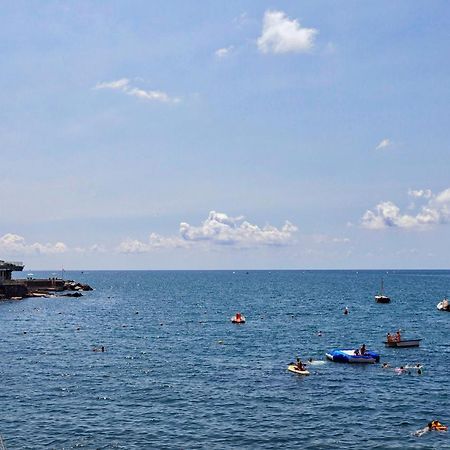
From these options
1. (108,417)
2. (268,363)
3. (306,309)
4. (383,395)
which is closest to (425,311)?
(306,309)

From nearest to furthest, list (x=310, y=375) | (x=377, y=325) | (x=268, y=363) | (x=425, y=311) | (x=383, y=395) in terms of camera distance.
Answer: (x=383, y=395) < (x=310, y=375) < (x=268, y=363) < (x=377, y=325) < (x=425, y=311)

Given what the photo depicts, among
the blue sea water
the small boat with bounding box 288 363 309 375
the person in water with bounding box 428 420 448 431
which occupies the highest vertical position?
the small boat with bounding box 288 363 309 375

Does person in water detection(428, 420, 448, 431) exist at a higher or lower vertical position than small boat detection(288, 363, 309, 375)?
lower

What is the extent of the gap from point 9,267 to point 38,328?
79890 mm

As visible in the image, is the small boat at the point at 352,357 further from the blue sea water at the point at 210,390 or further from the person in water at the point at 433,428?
the person in water at the point at 433,428

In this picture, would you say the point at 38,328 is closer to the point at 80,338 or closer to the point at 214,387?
the point at 80,338

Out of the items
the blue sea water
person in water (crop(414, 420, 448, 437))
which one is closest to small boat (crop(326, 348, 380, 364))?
the blue sea water

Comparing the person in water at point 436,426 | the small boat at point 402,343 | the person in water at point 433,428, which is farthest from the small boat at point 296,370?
the small boat at point 402,343

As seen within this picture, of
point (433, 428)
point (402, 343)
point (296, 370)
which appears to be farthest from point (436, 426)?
point (402, 343)

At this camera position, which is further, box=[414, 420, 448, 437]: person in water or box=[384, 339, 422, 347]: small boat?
box=[384, 339, 422, 347]: small boat

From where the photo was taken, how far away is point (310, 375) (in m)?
71.1

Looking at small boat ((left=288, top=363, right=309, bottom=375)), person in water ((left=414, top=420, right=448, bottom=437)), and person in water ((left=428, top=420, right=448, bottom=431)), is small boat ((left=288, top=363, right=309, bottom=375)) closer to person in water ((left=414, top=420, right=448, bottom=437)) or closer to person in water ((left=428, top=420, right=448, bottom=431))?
person in water ((left=414, top=420, right=448, bottom=437))

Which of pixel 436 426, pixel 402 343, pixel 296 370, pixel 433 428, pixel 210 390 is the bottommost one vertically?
pixel 210 390

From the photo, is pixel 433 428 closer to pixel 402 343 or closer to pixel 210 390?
pixel 210 390
